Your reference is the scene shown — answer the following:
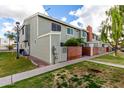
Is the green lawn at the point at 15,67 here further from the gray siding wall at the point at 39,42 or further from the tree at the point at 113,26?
the tree at the point at 113,26

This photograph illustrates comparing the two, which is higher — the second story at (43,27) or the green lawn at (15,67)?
the second story at (43,27)

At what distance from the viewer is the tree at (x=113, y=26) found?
2261cm

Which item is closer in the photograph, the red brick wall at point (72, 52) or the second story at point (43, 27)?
the red brick wall at point (72, 52)

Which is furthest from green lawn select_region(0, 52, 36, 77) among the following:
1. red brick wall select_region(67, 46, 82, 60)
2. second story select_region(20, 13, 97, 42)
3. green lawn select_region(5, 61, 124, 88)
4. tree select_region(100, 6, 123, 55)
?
tree select_region(100, 6, 123, 55)

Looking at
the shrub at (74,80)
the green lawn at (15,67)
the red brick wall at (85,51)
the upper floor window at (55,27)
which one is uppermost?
the upper floor window at (55,27)

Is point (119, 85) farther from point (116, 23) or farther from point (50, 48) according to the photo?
point (116, 23)

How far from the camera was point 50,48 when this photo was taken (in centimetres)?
1362

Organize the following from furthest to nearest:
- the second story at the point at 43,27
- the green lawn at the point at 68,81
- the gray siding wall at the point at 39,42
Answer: the second story at the point at 43,27, the gray siding wall at the point at 39,42, the green lawn at the point at 68,81

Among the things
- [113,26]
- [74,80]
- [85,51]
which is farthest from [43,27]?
[113,26]

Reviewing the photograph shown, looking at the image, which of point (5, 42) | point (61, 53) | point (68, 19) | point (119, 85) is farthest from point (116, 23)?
point (5, 42)

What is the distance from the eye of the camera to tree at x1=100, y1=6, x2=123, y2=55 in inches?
890

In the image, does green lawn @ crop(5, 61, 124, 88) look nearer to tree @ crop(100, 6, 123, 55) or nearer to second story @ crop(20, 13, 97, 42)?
second story @ crop(20, 13, 97, 42)

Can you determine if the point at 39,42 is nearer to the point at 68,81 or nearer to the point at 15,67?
the point at 15,67

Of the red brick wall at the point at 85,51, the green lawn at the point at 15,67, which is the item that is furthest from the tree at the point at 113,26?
the green lawn at the point at 15,67
